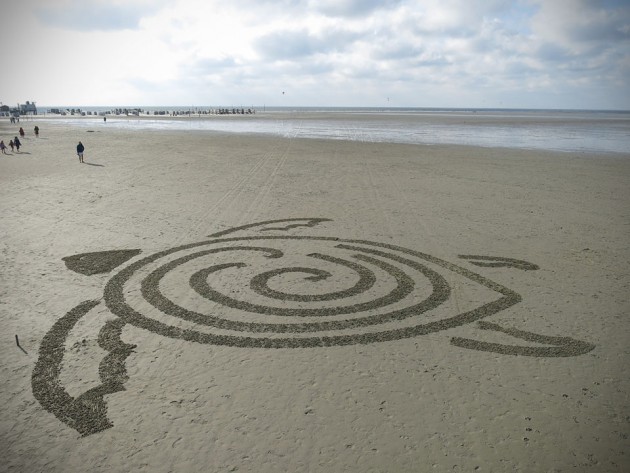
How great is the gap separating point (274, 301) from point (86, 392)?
345cm

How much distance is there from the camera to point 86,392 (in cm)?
514

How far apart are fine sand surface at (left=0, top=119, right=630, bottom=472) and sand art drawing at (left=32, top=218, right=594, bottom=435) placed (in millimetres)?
44

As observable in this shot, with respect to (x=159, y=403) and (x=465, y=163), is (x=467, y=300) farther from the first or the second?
(x=465, y=163)

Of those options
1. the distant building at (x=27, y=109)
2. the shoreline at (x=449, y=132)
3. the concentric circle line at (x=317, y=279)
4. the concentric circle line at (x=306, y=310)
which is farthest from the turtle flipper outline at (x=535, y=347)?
the distant building at (x=27, y=109)

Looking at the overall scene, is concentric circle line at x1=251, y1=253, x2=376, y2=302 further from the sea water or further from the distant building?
the distant building

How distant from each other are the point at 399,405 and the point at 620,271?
7.48 metres

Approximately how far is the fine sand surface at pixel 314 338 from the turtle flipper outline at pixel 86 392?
27 mm

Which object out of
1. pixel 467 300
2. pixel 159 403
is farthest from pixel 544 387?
pixel 159 403

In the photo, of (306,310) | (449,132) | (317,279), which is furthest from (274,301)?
(449,132)

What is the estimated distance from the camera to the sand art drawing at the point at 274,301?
6039 millimetres

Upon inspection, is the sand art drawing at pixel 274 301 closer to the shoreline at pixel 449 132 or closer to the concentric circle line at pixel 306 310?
the concentric circle line at pixel 306 310

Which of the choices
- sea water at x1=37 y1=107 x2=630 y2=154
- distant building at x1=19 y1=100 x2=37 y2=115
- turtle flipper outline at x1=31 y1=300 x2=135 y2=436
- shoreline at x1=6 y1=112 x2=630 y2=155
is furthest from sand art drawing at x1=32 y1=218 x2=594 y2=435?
distant building at x1=19 y1=100 x2=37 y2=115

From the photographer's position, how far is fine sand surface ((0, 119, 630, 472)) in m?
4.41

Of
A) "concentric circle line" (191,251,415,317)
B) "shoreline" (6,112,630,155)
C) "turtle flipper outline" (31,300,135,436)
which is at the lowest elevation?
"turtle flipper outline" (31,300,135,436)
